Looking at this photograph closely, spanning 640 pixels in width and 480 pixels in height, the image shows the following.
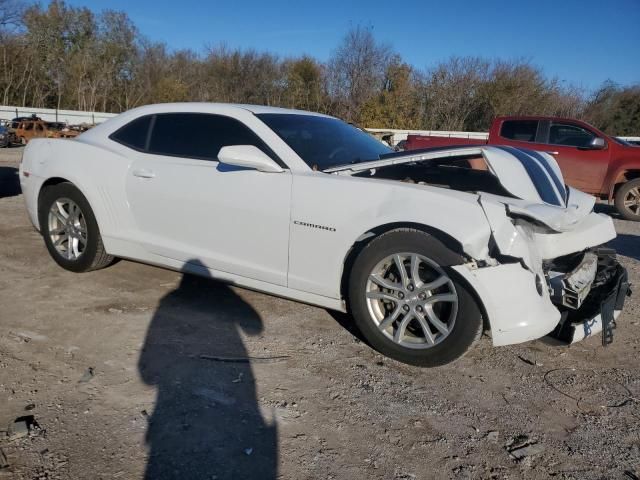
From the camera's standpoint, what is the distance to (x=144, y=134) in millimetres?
4012

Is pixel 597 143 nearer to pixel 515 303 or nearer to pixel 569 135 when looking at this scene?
pixel 569 135

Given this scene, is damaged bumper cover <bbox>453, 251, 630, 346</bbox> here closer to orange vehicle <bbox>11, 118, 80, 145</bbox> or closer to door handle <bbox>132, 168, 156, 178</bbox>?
door handle <bbox>132, 168, 156, 178</bbox>

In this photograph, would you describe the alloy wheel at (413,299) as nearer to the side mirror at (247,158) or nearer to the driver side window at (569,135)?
the side mirror at (247,158)

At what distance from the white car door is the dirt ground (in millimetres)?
467

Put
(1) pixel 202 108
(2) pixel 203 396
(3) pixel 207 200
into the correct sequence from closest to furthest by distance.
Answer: (2) pixel 203 396
(3) pixel 207 200
(1) pixel 202 108

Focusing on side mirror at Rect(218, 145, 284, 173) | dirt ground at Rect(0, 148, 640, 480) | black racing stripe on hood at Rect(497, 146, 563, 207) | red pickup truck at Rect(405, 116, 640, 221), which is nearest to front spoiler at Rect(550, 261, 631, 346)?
dirt ground at Rect(0, 148, 640, 480)

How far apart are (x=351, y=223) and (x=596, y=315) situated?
155cm

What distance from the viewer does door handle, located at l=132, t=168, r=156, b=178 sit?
12.3 ft

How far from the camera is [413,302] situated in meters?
2.90

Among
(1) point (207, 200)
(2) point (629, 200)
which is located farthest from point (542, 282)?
(2) point (629, 200)

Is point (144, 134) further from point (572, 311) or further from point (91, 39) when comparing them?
point (91, 39)

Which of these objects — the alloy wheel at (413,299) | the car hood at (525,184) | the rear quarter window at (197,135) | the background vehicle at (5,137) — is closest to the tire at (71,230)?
the rear quarter window at (197,135)

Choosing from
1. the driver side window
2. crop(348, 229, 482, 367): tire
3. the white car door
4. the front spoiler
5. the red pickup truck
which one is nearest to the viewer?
crop(348, 229, 482, 367): tire

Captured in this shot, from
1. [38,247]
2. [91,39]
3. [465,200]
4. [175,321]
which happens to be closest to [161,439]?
[175,321]
